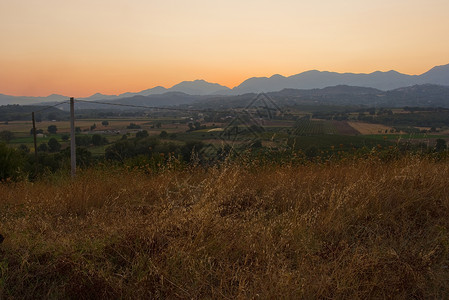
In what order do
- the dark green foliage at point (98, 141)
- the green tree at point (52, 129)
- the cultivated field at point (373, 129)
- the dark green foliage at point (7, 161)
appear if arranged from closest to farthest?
the dark green foliage at point (7, 161) < the cultivated field at point (373, 129) < the dark green foliage at point (98, 141) < the green tree at point (52, 129)

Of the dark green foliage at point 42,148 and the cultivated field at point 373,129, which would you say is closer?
the cultivated field at point 373,129

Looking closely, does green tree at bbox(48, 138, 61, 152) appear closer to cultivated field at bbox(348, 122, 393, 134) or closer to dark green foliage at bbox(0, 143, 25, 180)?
dark green foliage at bbox(0, 143, 25, 180)

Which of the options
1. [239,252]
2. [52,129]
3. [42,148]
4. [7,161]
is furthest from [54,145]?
[239,252]

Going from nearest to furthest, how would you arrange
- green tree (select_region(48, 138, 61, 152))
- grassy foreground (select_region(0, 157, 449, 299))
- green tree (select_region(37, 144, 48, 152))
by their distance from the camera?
grassy foreground (select_region(0, 157, 449, 299))
green tree (select_region(48, 138, 61, 152))
green tree (select_region(37, 144, 48, 152))

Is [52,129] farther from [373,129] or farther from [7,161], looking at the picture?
[373,129]

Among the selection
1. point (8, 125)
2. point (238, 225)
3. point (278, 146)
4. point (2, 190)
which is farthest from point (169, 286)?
point (8, 125)

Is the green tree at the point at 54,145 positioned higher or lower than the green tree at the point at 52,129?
lower

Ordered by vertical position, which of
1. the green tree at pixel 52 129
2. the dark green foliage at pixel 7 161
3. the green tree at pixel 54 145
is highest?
the green tree at pixel 52 129

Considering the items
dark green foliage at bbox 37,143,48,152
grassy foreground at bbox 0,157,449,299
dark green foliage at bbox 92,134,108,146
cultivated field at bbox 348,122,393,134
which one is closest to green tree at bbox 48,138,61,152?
dark green foliage at bbox 37,143,48,152

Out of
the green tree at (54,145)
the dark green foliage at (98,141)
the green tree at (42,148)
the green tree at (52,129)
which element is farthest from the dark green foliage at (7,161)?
the green tree at (52,129)

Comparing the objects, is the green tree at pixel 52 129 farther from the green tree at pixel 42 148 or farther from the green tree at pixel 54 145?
the green tree at pixel 54 145

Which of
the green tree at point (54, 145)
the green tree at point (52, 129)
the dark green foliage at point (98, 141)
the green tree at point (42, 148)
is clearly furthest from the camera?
the green tree at point (52, 129)

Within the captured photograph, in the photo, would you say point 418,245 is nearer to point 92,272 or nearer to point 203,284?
point 203,284

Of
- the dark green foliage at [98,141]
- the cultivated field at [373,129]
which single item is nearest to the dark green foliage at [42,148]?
the dark green foliage at [98,141]
